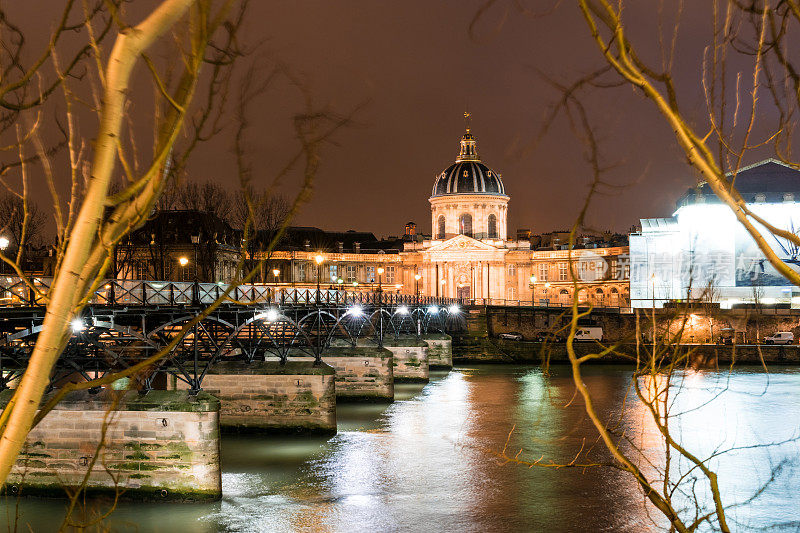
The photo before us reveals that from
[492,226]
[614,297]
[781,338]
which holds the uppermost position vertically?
[492,226]

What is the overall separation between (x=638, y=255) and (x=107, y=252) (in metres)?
80.9

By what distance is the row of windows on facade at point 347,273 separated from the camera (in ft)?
384

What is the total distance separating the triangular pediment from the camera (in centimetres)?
11892

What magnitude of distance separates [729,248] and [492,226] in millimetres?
56536

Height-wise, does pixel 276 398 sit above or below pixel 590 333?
below

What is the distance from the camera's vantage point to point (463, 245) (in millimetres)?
119438

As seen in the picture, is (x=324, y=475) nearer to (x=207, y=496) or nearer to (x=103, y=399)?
(x=207, y=496)

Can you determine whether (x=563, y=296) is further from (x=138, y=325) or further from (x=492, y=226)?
(x=138, y=325)

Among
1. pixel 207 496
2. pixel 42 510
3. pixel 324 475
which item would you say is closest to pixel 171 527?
pixel 207 496

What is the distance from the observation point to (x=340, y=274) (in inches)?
4779

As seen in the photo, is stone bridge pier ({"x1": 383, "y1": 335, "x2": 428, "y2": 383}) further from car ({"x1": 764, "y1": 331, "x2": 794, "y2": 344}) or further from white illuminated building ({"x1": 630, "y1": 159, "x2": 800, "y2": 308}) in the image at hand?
car ({"x1": 764, "y1": 331, "x2": 794, "y2": 344})

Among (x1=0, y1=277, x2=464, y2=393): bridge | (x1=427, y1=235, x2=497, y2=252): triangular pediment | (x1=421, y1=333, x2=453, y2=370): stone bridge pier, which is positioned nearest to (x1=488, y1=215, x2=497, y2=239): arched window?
(x1=427, y1=235, x2=497, y2=252): triangular pediment

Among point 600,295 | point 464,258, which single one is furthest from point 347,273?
point 600,295

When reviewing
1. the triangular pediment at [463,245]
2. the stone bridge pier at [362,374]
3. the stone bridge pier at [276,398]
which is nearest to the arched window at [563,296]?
the triangular pediment at [463,245]
